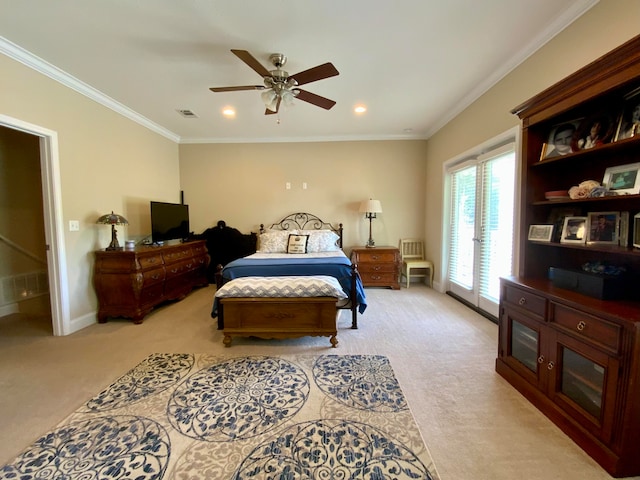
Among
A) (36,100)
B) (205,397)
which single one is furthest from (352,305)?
(36,100)

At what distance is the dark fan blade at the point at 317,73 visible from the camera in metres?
2.14

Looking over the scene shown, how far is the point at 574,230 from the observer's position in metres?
1.81

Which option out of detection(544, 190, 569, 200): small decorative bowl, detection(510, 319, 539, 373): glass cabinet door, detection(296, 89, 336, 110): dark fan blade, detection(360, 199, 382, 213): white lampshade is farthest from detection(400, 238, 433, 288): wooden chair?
detection(296, 89, 336, 110): dark fan blade

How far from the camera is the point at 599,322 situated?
137 centimetres

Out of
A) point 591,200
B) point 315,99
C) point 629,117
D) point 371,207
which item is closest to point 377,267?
point 371,207

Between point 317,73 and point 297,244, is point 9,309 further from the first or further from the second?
point 317,73

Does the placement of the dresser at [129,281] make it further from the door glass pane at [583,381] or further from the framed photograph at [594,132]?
the framed photograph at [594,132]

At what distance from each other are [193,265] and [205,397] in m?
2.99

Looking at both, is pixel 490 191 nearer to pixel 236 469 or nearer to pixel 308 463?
pixel 308 463

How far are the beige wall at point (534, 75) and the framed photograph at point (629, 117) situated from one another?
0.47m

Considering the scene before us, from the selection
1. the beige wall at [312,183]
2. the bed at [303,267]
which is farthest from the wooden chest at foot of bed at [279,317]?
the beige wall at [312,183]

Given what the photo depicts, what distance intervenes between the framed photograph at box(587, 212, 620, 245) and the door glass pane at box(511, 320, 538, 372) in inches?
28.4

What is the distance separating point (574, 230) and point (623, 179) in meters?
0.40

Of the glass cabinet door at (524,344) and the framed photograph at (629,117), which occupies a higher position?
the framed photograph at (629,117)
